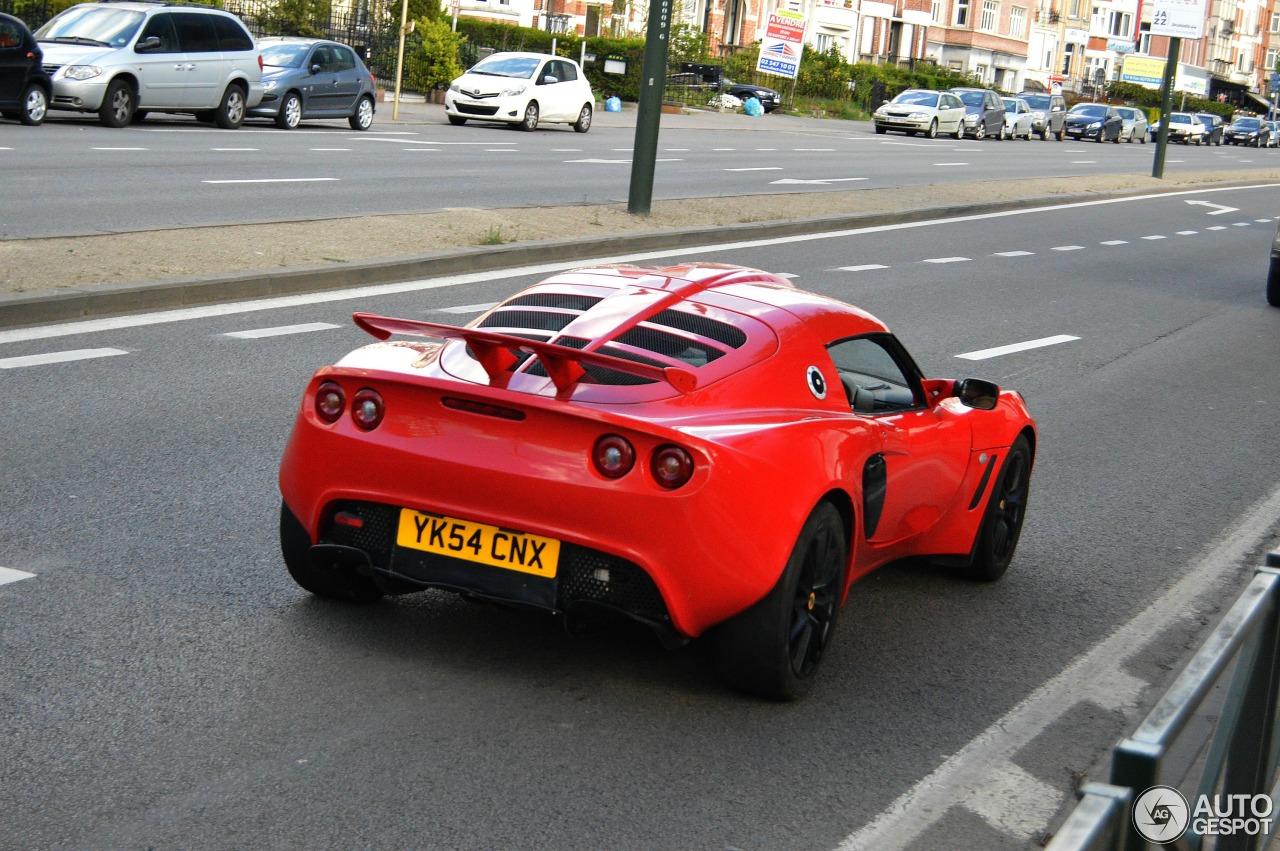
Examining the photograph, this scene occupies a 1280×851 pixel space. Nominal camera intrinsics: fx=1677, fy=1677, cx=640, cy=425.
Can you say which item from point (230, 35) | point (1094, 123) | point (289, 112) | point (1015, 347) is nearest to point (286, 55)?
point (289, 112)

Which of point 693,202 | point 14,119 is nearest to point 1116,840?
point 693,202

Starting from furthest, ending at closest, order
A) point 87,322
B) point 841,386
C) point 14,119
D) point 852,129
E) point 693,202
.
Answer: point 852,129
point 14,119
point 693,202
point 87,322
point 841,386

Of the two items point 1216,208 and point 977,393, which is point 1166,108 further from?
point 977,393

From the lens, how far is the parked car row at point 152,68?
22859mm

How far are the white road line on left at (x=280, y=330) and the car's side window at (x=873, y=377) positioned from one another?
5.22m

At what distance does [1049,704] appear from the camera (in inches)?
204

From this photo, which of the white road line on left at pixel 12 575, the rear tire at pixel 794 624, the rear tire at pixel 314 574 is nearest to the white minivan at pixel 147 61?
the white road line on left at pixel 12 575

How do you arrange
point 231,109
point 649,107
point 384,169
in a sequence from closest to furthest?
1. point 649,107
2. point 384,169
3. point 231,109

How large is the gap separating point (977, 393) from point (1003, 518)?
84 centimetres

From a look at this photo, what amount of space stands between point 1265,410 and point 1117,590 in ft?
16.4

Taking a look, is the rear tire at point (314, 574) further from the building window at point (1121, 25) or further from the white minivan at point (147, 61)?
the building window at point (1121, 25)

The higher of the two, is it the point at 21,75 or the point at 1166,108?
the point at 1166,108

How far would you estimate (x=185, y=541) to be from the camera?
595 cm

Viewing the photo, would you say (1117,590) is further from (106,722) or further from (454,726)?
(106,722)
